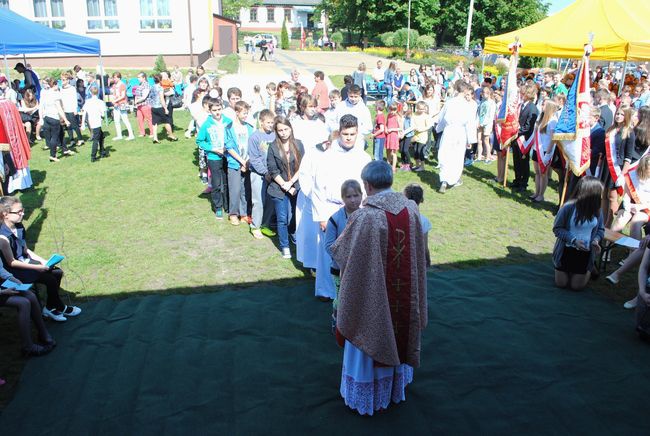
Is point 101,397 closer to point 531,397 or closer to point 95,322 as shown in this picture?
point 95,322

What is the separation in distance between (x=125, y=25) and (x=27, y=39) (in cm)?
2108

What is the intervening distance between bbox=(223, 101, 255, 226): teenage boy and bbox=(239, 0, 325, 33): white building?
264ft

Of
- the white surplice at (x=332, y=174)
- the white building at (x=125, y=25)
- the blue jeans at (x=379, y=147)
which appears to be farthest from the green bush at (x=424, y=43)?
the white surplice at (x=332, y=174)

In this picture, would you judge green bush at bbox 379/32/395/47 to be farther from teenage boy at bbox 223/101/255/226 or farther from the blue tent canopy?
teenage boy at bbox 223/101/255/226

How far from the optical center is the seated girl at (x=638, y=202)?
261 inches

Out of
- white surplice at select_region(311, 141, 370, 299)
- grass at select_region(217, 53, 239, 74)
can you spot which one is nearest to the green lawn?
white surplice at select_region(311, 141, 370, 299)

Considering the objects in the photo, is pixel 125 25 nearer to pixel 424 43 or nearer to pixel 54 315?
pixel 424 43

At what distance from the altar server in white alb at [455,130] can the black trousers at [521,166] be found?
93 cm

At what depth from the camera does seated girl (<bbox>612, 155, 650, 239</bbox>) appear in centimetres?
664

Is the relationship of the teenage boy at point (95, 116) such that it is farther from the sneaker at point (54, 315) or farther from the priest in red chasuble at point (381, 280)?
the priest in red chasuble at point (381, 280)

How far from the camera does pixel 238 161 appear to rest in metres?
7.82

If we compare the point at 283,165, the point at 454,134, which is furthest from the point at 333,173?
the point at 454,134

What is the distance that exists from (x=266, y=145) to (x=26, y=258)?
322 centimetres

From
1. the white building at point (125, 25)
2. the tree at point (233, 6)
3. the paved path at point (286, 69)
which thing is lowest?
the paved path at point (286, 69)
